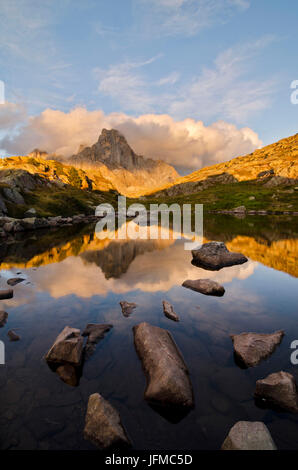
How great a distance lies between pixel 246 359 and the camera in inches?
438

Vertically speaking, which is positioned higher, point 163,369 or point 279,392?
point 163,369

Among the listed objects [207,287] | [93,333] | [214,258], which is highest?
[214,258]

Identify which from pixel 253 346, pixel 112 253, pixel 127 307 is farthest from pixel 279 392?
pixel 112 253

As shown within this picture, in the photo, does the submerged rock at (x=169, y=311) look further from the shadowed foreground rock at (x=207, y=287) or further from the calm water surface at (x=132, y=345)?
the shadowed foreground rock at (x=207, y=287)

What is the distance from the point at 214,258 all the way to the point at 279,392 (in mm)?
20648

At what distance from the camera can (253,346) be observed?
11.8 m

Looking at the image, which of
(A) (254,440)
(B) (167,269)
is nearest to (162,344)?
(A) (254,440)

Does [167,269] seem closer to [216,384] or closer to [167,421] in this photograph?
[216,384]

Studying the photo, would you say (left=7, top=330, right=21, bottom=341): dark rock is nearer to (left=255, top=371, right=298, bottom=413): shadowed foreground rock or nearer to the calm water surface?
the calm water surface

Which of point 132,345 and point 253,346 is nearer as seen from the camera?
point 253,346

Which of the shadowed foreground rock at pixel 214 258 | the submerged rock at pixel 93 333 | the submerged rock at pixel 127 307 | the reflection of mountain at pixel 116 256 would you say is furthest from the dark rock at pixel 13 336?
the shadowed foreground rock at pixel 214 258

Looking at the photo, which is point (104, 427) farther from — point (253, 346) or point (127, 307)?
point (127, 307)

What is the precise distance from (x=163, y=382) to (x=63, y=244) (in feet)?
139

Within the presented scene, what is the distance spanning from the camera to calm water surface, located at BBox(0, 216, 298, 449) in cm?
799
